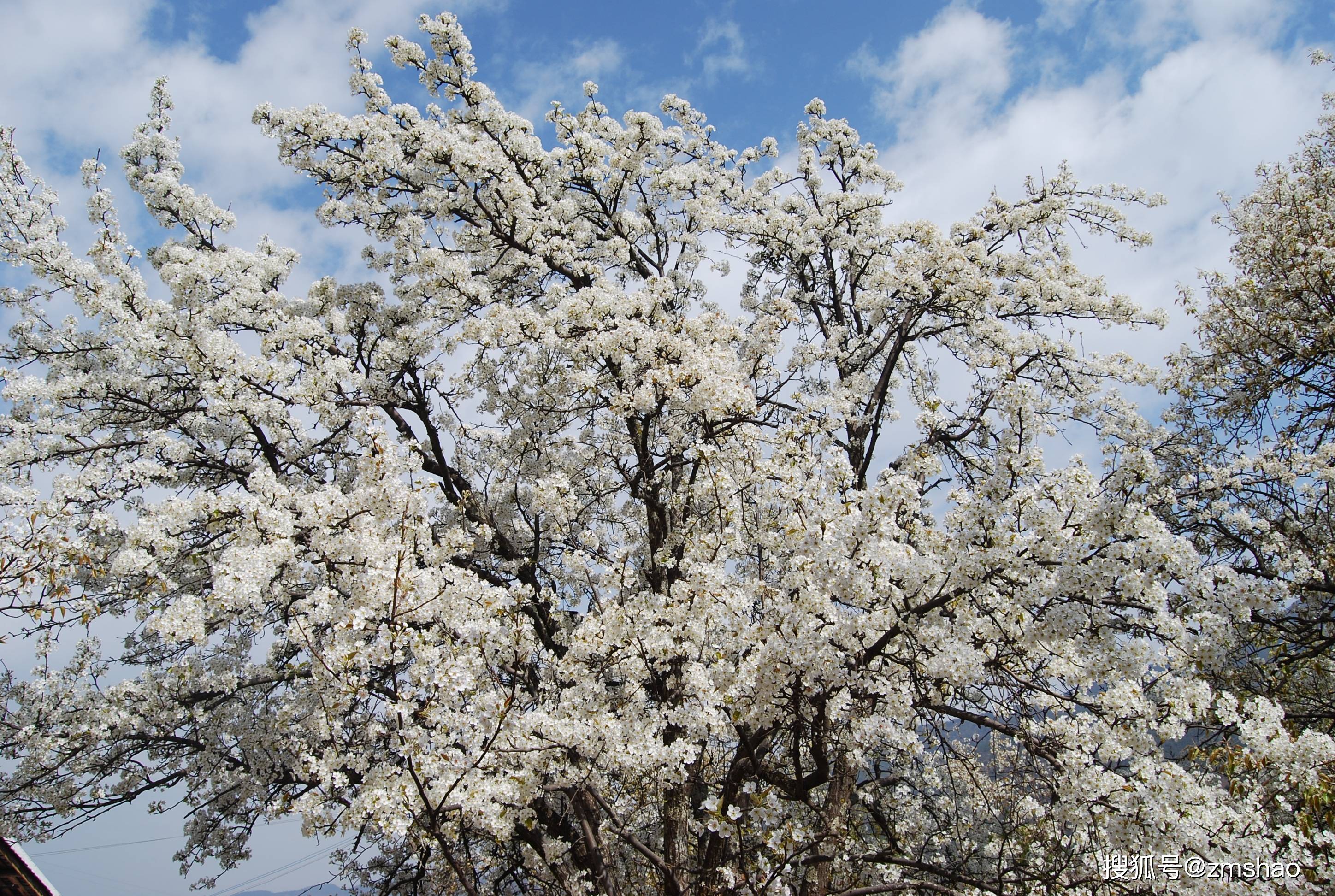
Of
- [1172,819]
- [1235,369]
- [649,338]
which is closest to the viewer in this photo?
[1172,819]

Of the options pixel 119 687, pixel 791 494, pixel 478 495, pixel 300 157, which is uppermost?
pixel 300 157

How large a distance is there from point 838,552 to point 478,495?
5786 millimetres

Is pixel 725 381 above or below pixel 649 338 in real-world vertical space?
below

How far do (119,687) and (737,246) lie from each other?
10185mm

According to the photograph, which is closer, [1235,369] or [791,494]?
[791,494]

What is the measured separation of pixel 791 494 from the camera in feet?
22.3

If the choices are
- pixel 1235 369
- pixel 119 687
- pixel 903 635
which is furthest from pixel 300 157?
pixel 1235 369

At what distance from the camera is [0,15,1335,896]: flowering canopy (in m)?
5.61

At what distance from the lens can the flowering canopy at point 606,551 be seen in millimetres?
Result: 5613

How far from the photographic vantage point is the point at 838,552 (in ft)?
19.1

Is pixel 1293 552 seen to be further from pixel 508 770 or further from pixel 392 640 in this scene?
pixel 392 640

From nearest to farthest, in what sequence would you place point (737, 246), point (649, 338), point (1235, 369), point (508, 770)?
point (508, 770)
point (649, 338)
point (1235, 369)
point (737, 246)

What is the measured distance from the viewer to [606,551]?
391 inches

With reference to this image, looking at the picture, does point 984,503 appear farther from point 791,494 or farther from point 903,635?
point 791,494
